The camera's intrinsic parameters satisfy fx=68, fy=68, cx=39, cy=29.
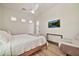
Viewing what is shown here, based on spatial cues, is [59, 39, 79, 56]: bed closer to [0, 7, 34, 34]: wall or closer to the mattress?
the mattress

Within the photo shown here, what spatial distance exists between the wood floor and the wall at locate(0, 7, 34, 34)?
1.59 ft

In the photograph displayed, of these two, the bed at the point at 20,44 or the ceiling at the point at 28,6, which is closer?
the bed at the point at 20,44

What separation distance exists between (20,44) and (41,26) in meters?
0.58

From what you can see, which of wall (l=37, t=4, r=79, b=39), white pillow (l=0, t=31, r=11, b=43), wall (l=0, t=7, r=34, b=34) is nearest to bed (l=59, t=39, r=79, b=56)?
wall (l=37, t=4, r=79, b=39)

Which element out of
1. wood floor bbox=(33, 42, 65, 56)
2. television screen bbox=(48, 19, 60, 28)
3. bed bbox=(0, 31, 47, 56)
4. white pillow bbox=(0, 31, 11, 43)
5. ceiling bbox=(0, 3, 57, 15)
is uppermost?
ceiling bbox=(0, 3, 57, 15)

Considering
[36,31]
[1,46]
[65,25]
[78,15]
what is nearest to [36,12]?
[36,31]

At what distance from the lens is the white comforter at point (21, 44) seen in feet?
4.14

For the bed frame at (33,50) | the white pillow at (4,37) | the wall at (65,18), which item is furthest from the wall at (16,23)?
the bed frame at (33,50)

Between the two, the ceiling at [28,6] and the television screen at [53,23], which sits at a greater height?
the ceiling at [28,6]

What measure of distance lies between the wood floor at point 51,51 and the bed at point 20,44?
91mm

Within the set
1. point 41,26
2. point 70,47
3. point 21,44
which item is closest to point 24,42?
point 21,44

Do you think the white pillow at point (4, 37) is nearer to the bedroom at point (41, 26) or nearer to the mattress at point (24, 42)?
the bedroom at point (41, 26)

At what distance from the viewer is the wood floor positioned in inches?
55.0

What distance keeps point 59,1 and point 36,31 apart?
78 cm
